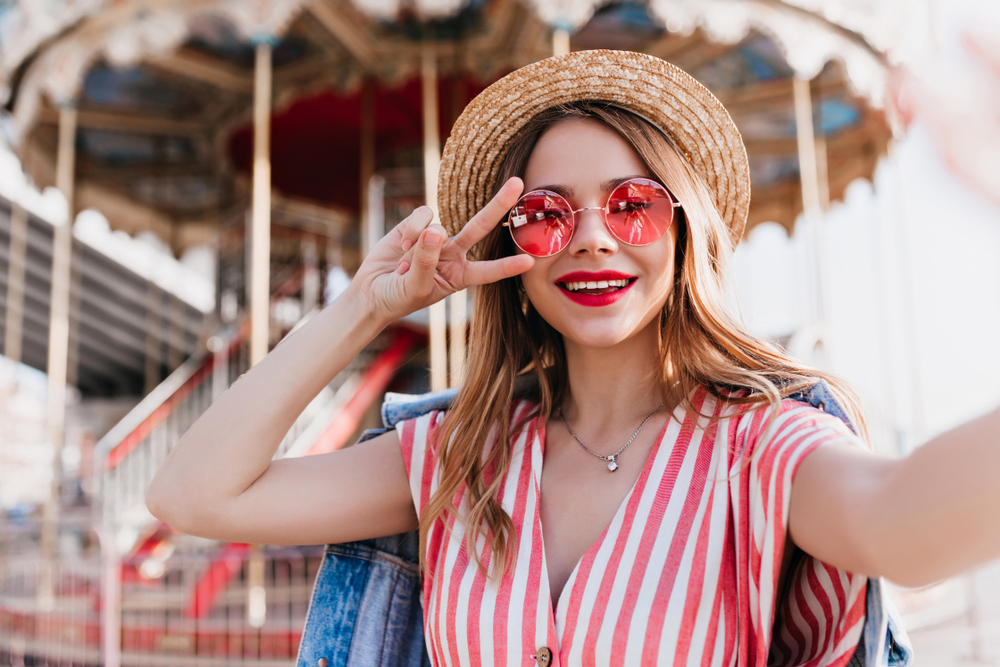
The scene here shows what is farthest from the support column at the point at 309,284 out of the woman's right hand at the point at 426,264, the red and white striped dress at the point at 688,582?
the red and white striped dress at the point at 688,582

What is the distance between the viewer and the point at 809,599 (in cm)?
120

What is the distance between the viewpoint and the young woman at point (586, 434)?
1179mm

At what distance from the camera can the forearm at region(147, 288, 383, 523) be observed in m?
1.50

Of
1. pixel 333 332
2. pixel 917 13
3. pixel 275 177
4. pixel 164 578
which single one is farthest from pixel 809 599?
pixel 275 177

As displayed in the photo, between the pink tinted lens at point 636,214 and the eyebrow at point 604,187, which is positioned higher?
the eyebrow at point 604,187

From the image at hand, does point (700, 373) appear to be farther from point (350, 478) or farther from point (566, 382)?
point (350, 478)

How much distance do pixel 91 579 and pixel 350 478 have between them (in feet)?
16.2

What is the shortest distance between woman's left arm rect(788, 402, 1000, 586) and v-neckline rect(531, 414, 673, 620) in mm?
362

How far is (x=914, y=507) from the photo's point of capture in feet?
2.88

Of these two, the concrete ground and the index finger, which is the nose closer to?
the index finger

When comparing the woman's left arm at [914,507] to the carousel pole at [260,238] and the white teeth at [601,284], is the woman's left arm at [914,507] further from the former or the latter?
the carousel pole at [260,238]

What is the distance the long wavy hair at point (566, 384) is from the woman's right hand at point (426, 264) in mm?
174

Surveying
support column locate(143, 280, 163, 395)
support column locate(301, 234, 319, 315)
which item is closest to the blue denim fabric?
support column locate(301, 234, 319, 315)

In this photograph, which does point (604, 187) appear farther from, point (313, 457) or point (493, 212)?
point (313, 457)
